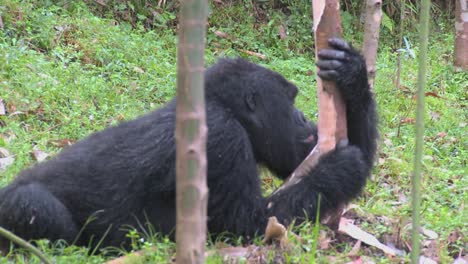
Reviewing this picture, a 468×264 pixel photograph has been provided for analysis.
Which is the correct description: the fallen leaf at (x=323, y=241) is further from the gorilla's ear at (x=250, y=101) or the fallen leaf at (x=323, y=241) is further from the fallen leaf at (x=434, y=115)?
the fallen leaf at (x=434, y=115)

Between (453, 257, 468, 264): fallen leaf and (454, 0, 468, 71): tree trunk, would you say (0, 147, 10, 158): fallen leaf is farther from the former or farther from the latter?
(454, 0, 468, 71): tree trunk

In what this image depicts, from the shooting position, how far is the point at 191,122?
228cm

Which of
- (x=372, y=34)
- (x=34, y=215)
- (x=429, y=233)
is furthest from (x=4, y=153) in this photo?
(x=429, y=233)

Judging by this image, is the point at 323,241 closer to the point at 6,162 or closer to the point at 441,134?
the point at 6,162

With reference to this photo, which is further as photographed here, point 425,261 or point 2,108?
point 2,108

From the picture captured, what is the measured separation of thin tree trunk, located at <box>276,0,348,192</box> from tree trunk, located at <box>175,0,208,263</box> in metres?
1.72

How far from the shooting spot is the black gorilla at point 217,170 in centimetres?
411

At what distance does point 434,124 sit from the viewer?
7.14m

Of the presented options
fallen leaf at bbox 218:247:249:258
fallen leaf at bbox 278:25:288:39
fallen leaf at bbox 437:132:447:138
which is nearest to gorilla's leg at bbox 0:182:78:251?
fallen leaf at bbox 218:247:249:258

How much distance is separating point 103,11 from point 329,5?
5756 mm

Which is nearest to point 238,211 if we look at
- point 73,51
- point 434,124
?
point 434,124

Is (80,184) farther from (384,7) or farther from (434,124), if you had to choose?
(384,7)

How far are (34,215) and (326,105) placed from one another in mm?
1620

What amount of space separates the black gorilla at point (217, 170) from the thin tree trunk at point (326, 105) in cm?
5
